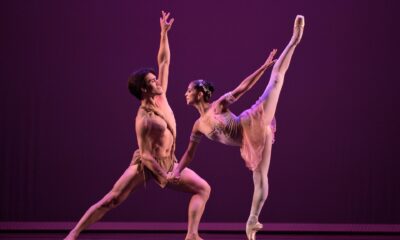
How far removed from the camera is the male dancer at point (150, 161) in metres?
4.20

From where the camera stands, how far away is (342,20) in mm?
6027

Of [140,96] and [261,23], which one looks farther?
[261,23]

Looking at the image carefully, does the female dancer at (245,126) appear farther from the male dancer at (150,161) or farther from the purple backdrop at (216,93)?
the purple backdrop at (216,93)

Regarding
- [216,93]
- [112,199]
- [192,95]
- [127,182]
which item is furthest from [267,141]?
[216,93]

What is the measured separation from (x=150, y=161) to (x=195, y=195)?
464mm

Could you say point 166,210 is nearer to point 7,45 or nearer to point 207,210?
point 207,210

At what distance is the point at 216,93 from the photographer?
6000 mm

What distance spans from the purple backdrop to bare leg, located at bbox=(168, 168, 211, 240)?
1.68 metres

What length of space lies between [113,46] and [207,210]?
6.65 ft

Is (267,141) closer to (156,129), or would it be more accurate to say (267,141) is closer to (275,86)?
(275,86)

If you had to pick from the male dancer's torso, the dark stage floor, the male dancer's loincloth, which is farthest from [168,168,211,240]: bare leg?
the dark stage floor

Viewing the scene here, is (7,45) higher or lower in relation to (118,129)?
higher

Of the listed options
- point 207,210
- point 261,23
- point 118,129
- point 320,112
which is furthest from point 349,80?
point 118,129

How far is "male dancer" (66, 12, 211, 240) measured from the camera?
4195 millimetres
